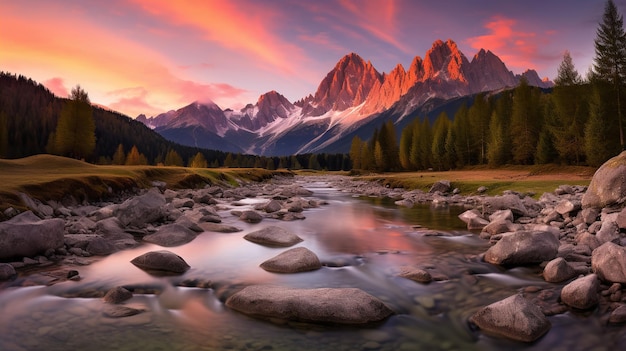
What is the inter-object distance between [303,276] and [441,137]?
3718 inches

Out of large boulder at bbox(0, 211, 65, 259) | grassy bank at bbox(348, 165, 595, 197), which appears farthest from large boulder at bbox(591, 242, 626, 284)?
grassy bank at bbox(348, 165, 595, 197)

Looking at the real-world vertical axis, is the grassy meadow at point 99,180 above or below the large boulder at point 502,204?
above

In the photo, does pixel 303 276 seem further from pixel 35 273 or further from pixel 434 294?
pixel 35 273

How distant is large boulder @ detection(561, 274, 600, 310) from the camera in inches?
298

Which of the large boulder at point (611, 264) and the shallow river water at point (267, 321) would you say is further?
the large boulder at point (611, 264)

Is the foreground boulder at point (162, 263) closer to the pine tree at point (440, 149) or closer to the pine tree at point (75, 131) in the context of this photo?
the pine tree at point (75, 131)

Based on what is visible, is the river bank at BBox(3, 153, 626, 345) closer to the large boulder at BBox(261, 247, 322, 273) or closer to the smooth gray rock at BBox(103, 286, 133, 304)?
the smooth gray rock at BBox(103, 286, 133, 304)

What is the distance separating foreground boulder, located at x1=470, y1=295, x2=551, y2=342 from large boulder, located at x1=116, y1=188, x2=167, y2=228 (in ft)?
55.7

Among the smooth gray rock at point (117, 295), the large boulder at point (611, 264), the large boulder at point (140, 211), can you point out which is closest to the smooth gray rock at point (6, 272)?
the smooth gray rock at point (117, 295)

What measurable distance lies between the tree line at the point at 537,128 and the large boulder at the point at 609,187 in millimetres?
40512

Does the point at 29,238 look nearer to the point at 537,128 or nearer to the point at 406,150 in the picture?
the point at 537,128

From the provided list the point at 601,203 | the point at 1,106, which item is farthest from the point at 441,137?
the point at 1,106

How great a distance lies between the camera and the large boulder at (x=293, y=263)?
1119 cm

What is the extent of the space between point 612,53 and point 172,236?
208 feet
